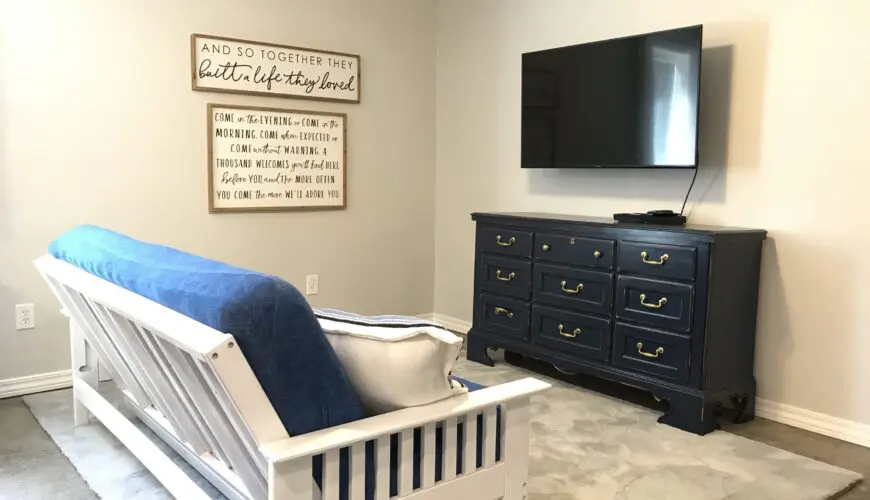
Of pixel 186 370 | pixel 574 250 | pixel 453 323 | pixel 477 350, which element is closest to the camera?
pixel 186 370

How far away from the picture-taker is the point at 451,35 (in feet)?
15.6

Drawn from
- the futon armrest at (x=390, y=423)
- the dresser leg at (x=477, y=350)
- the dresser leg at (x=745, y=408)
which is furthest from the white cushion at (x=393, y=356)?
the dresser leg at (x=477, y=350)

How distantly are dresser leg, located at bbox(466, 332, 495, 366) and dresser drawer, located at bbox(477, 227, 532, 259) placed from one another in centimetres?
50

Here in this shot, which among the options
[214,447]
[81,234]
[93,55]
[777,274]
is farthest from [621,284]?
[93,55]

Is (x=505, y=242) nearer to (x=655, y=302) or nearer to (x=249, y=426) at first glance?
(x=655, y=302)

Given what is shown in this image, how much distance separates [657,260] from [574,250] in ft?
1.49

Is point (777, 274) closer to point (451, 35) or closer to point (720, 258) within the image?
point (720, 258)

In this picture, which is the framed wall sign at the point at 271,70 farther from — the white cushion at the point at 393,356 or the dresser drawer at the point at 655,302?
the white cushion at the point at 393,356

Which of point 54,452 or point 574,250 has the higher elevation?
point 574,250

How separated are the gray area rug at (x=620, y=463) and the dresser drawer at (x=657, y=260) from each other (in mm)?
644

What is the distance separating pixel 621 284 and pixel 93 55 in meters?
2.75

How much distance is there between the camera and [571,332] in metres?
3.49

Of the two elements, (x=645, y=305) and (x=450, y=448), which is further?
(x=645, y=305)

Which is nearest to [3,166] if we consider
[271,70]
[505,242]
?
[271,70]
